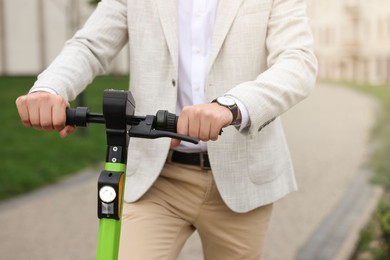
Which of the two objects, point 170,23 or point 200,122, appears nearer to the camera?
point 200,122

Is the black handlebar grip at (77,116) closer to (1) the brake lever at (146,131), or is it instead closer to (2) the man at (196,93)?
(1) the brake lever at (146,131)

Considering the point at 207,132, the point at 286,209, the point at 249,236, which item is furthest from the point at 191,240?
the point at 207,132

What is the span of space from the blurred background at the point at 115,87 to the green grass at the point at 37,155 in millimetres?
12

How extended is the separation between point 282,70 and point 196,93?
41cm

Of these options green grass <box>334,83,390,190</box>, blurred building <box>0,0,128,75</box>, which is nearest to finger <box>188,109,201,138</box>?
green grass <box>334,83,390,190</box>

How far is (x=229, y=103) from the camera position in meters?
1.93

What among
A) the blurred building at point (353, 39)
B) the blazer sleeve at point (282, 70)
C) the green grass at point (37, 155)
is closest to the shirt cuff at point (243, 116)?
the blazer sleeve at point (282, 70)

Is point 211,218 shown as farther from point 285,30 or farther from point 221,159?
point 285,30

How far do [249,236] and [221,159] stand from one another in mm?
328

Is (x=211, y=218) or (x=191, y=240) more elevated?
(x=211, y=218)

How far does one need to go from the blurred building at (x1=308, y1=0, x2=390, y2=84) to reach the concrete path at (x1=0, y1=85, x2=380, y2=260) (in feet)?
110

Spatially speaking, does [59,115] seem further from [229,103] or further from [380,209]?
[380,209]

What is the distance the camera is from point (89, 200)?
756 centimetres

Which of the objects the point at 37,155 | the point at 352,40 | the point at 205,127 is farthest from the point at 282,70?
the point at 352,40
